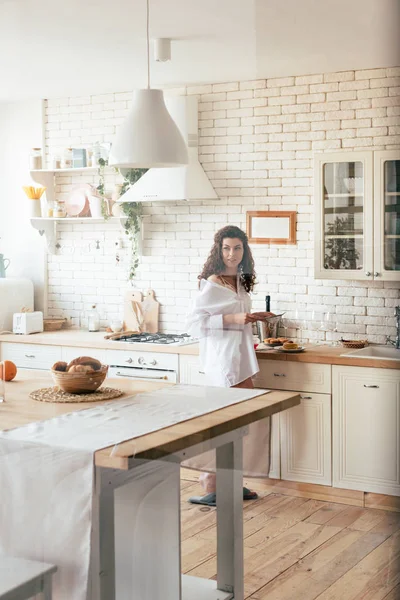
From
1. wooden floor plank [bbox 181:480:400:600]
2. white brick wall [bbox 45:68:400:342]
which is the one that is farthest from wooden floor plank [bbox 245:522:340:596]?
white brick wall [bbox 45:68:400:342]

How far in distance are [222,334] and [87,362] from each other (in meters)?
0.21

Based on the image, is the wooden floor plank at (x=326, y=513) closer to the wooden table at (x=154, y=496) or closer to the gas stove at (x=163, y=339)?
the wooden table at (x=154, y=496)

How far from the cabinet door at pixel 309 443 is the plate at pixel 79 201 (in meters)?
0.40

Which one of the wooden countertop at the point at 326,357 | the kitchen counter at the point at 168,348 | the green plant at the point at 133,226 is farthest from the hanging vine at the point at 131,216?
the wooden countertop at the point at 326,357

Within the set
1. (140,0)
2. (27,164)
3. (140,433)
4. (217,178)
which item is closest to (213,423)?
(140,433)

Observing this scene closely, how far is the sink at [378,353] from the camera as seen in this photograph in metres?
0.92

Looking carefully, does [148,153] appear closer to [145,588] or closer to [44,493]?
[44,493]

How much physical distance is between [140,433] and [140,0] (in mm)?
653

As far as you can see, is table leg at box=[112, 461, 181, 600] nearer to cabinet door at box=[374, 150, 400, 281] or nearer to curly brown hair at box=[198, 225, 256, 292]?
curly brown hair at box=[198, 225, 256, 292]

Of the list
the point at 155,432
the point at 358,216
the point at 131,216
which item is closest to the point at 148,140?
the point at 131,216

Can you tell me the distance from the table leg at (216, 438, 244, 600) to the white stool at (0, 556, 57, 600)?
0.26 meters

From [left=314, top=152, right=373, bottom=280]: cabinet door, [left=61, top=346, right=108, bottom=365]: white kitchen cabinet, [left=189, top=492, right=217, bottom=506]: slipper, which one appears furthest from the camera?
[left=189, top=492, right=217, bottom=506]: slipper

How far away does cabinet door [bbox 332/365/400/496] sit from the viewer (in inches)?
36.5

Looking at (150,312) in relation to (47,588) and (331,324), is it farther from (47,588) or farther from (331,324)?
(47,588)
